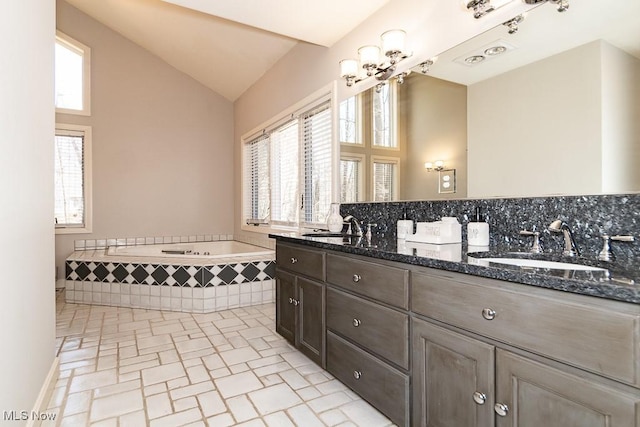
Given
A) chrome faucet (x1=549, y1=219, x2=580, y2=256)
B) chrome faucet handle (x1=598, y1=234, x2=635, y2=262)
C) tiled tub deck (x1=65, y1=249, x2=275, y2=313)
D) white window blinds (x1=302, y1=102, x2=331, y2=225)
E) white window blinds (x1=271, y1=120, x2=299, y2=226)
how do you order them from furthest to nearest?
white window blinds (x1=271, y1=120, x2=299, y2=226) < tiled tub deck (x1=65, y1=249, x2=275, y2=313) < white window blinds (x1=302, y1=102, x2=331, y2=225) < chrome faucet (x1=549, y1=219, x2=580, y2=256) < chrome faucet handle (x1=598, y1=234, x2=635, y2=262)

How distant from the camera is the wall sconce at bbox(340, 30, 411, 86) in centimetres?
222

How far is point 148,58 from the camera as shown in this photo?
4977 mm

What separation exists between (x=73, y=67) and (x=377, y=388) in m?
5.30

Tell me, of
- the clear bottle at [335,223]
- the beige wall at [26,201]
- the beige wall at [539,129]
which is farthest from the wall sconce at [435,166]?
the beige wall at [26,201]

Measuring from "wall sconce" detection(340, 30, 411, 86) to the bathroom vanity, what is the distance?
128cm

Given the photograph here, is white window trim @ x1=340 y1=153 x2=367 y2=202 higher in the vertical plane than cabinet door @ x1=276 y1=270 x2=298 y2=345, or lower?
higher

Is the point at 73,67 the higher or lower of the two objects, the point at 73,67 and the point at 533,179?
the higher

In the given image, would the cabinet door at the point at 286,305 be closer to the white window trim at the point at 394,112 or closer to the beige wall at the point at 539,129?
the white window trim at the point at 394,112

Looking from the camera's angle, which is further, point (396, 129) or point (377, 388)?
point (396, 129)

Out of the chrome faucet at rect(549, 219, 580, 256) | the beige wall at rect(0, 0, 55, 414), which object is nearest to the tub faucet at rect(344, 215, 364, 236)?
the chrome faucet at rect(549, 219, 580, 256)

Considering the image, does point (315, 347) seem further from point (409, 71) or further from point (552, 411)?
point (409, 71)

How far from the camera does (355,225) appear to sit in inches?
111

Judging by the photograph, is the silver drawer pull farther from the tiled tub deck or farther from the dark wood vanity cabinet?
the tiled tub deck

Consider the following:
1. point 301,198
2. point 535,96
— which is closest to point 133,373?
point 301,198
